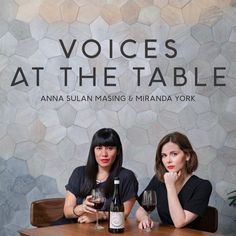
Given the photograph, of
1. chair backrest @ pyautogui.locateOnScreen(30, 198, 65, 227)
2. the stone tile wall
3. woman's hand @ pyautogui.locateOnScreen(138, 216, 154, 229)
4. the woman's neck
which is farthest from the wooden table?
the stone tile wall

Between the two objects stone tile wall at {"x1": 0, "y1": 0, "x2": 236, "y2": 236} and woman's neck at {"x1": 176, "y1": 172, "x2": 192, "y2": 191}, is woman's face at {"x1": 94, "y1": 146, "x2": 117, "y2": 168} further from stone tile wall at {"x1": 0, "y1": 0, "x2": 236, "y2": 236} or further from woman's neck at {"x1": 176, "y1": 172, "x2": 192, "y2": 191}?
stone tile wall at {"x1": 0, "y1": 0, "x2": 236, "y2": 236}

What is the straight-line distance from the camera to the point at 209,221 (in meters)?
2.88

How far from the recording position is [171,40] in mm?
3840

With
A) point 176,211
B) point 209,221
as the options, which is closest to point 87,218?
point 176,211

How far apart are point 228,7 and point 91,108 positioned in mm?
1312

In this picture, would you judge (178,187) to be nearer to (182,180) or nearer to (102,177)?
(182,180)

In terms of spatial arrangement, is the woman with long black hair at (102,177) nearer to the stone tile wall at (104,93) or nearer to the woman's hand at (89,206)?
the woman's hand at (89,206)

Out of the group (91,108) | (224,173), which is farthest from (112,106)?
(224,173)

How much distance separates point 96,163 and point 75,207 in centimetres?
33

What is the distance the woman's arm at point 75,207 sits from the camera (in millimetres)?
2572

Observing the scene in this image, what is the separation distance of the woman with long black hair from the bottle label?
0.40m

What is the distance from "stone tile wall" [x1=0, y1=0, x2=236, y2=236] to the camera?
380 cm

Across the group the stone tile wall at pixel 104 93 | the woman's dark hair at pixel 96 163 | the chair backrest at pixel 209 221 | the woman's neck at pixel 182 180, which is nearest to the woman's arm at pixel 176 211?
the woman's neck at pixel 182 180

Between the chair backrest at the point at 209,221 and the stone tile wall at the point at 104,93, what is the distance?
948 millimetres
